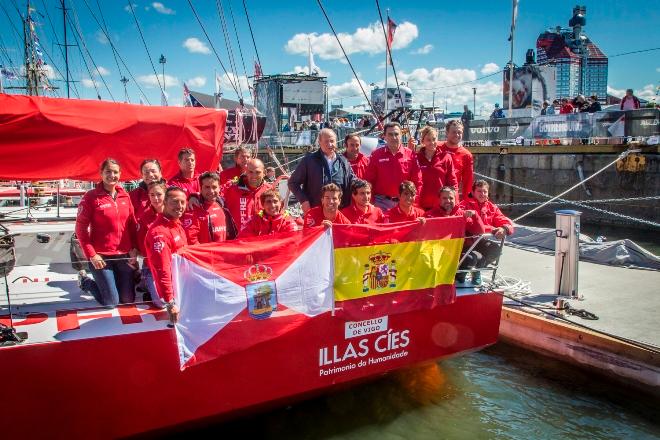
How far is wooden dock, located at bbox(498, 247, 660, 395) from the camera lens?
5.77 m

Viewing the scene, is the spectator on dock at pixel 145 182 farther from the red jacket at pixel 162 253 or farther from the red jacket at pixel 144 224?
the red jacket at pixel 162 253

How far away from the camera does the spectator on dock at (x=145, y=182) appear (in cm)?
519

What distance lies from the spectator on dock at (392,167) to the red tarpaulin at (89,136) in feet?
6.39

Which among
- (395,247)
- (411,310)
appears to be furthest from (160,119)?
(411,310)

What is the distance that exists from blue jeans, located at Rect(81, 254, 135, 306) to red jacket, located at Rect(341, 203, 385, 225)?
213 centimetres

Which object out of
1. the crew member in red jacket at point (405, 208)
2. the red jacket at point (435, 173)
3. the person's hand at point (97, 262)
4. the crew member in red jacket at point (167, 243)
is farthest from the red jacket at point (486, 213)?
the person's hand at point (97, 262)

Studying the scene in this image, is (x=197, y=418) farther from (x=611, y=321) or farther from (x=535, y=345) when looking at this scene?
(x=611, y=321)

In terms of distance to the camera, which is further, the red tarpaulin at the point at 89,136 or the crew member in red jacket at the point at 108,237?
the red tarpaulin at the point at 89,136

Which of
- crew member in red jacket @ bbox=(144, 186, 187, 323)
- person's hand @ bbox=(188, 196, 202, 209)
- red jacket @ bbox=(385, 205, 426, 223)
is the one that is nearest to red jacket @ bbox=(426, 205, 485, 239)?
red jacket @ bbox=(385, 205, 426, 223)

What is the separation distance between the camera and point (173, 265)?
409cm

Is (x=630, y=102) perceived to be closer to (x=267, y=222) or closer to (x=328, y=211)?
(x=328, y=211)

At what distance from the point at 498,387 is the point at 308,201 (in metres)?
3.17

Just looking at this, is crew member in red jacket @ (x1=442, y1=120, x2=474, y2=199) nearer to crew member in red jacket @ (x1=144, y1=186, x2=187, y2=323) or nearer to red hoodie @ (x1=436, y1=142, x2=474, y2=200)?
red hoodie @ (x1=436, y1=142, x2=474, y2=200)

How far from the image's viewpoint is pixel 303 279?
4617 mm
